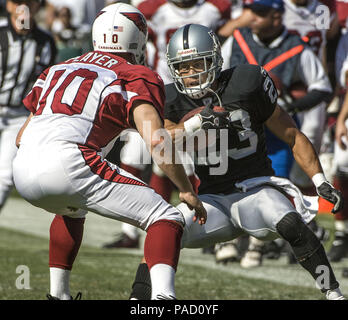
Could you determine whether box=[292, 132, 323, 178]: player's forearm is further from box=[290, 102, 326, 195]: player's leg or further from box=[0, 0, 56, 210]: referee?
box=[0, 0, 56, 210]: referee

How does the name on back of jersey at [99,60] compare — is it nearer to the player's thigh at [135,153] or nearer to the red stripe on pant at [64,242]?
the red stripe on pant at [64,242]

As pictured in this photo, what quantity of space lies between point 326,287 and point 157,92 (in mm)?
1171

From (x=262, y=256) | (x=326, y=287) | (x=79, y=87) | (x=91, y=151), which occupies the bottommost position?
(x=262, y=256)

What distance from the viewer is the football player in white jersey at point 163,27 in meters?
6.87

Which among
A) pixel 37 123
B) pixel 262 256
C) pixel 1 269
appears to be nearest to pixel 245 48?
pixel 262 256

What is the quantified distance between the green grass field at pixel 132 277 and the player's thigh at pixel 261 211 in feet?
2.36

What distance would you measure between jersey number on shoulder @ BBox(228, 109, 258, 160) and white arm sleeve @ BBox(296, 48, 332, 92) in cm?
181

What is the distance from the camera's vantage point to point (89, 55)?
3926mm

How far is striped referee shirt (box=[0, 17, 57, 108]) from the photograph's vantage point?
6465 mm

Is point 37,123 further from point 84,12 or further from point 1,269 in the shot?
point 84,12

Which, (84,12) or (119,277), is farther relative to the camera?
(84,12)

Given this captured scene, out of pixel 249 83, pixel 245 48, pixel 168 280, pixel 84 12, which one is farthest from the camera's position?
pixel 84 12

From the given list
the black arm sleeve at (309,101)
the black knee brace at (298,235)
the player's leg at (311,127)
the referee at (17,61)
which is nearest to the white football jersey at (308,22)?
the player's leg at (311,127)

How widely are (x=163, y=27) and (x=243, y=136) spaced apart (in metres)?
2.88
